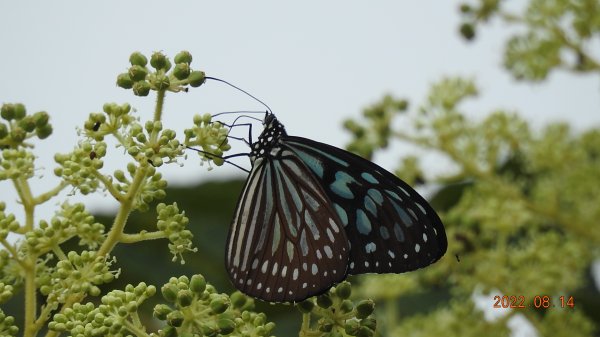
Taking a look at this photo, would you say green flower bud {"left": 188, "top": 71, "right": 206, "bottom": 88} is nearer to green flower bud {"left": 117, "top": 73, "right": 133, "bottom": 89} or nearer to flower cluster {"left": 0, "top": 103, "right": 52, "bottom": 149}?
green flower bud {"left": 117, "top": 73, "right": 133, "bottom": 89}

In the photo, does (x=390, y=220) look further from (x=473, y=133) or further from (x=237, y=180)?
(x=237, y=180)

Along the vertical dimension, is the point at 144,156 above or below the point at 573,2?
below

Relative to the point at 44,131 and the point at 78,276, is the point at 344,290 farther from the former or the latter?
the point at 44,131

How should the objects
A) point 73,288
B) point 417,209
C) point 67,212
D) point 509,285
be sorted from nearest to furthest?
point 73,288
point 67,212
point 417,209
point 509,285

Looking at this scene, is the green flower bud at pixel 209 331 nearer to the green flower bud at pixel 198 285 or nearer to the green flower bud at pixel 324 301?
the green flower bud at pixel 198 285

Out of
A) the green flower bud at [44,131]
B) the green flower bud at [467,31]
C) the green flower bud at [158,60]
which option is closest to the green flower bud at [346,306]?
the green flower bud at [158,60]

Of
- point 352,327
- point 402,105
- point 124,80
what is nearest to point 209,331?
point 352,327

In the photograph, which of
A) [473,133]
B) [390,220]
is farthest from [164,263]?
[390,220]
